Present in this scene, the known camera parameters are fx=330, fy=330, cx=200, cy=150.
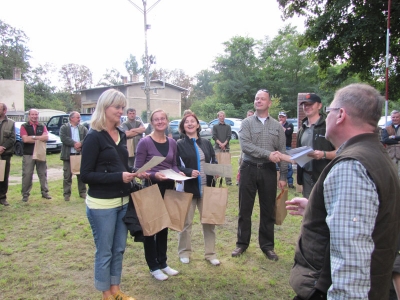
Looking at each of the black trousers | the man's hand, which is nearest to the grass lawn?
the black trousers

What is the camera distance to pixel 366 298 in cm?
132

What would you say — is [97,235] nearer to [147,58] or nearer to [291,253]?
[291,253]

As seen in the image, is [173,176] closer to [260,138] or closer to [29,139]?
[260,138]

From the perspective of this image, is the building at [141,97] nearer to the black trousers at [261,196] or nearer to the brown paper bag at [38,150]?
the brown paper bag at [38,150]

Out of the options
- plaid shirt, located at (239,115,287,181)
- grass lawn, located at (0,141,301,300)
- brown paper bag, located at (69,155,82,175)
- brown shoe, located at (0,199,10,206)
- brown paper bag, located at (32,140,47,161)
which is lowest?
grass lawn, located at (0,141,301,300)

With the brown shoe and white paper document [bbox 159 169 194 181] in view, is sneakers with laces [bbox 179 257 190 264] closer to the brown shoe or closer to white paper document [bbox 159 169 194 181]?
white paper document [bbox 159 169 194 181]

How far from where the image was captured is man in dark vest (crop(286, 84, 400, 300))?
131cm

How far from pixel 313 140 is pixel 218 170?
117cm

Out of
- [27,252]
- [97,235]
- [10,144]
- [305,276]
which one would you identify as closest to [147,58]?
[10,144]

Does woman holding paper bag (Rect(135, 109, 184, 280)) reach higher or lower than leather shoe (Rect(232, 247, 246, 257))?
higher

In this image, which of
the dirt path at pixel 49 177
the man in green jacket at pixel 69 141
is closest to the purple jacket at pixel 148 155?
the man in green jacket at pixel 69 141

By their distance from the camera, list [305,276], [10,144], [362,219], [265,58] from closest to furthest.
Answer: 1. [362,219]
2. [305,276]
3. [10,144]
4. [265,58]

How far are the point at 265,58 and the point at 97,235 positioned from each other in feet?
124

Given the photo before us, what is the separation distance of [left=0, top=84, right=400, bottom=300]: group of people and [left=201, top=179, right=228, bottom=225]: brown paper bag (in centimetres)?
25
